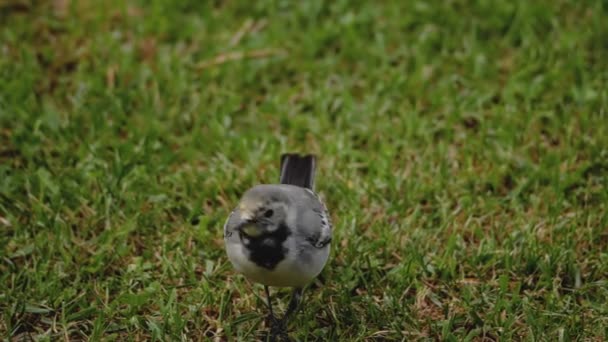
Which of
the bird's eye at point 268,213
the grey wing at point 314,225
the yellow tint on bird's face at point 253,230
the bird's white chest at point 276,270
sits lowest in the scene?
the bird's white chest at point 276,270

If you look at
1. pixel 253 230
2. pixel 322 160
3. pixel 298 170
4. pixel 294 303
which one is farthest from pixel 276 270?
pixel 322 160

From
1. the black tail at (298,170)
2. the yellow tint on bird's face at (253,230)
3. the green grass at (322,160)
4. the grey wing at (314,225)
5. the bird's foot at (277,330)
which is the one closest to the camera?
the yellow tint on bird's face at (253,230)

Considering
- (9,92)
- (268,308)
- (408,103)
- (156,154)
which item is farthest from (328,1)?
(268,308)

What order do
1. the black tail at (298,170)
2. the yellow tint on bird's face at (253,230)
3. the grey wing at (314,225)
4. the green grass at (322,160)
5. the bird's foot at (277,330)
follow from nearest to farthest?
1. the yellow tint on bird's face at (253,230)
2. the grey wing at (314,225)
3. the bird's foot at (277,330)
4. the green grass at (322,160)
5. the black tail at (298,170)

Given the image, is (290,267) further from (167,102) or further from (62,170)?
(167,102)

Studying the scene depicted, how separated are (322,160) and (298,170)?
2.62 feet

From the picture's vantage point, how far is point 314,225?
11.9 feet

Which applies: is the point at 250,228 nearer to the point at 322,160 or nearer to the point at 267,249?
the point at 267,249

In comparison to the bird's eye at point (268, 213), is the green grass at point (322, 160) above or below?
below

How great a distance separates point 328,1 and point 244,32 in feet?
2.66

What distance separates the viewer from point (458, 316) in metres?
3.97

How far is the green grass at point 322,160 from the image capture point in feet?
13.1

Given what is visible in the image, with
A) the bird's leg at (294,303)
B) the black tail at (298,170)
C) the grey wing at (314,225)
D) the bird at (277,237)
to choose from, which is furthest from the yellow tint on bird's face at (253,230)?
the black tail at (298,170)

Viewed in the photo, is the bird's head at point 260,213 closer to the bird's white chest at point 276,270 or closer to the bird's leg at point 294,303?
the bird's white chest at point 276,270
